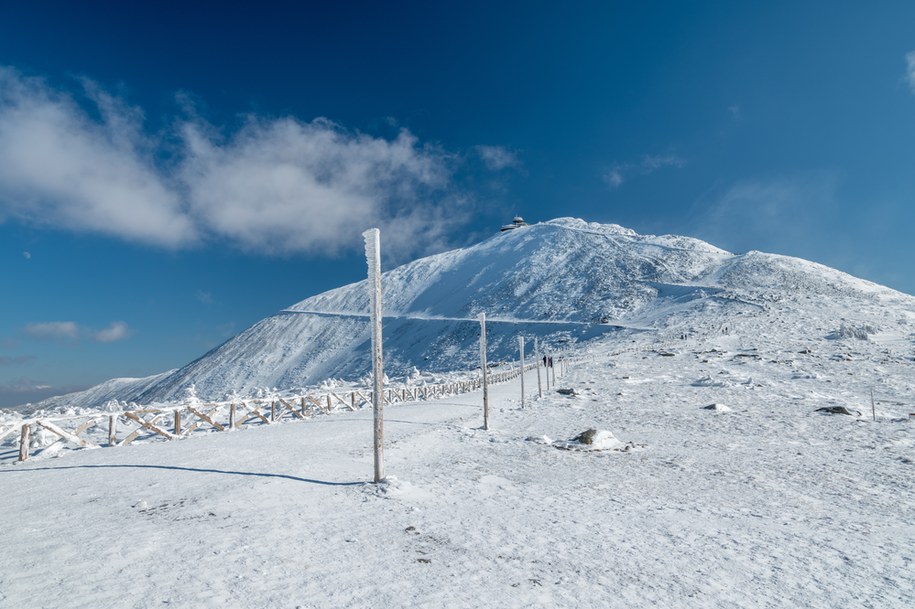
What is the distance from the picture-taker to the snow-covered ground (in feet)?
16.2

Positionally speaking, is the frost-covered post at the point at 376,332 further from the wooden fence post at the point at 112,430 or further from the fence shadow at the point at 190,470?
the wooden fence post at the point at 112,430

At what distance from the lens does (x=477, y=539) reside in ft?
20.9

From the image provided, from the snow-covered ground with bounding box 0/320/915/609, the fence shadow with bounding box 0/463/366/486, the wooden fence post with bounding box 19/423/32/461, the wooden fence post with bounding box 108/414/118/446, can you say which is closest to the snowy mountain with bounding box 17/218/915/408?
the snow-covered ground with bounding box 0/320/915/609

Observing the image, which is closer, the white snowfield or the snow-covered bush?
the white snowfield

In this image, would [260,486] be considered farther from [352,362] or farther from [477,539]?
[352,362]

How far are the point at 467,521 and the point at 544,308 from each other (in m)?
118

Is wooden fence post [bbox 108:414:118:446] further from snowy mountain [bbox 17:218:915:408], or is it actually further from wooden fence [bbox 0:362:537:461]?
snowy mountain [bbox 17:218:915:408]

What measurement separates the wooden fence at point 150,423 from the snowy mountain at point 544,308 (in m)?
57.8

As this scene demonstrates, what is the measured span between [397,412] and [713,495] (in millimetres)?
15520

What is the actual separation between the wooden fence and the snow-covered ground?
3.17 feet

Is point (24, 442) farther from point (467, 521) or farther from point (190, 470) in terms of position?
point (467, 521)

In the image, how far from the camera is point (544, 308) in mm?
122938

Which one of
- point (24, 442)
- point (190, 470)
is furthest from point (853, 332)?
point (24, 442)

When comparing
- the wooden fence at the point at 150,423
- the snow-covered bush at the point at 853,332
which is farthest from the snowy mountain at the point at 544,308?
the wooden fence at the point at 150,423
